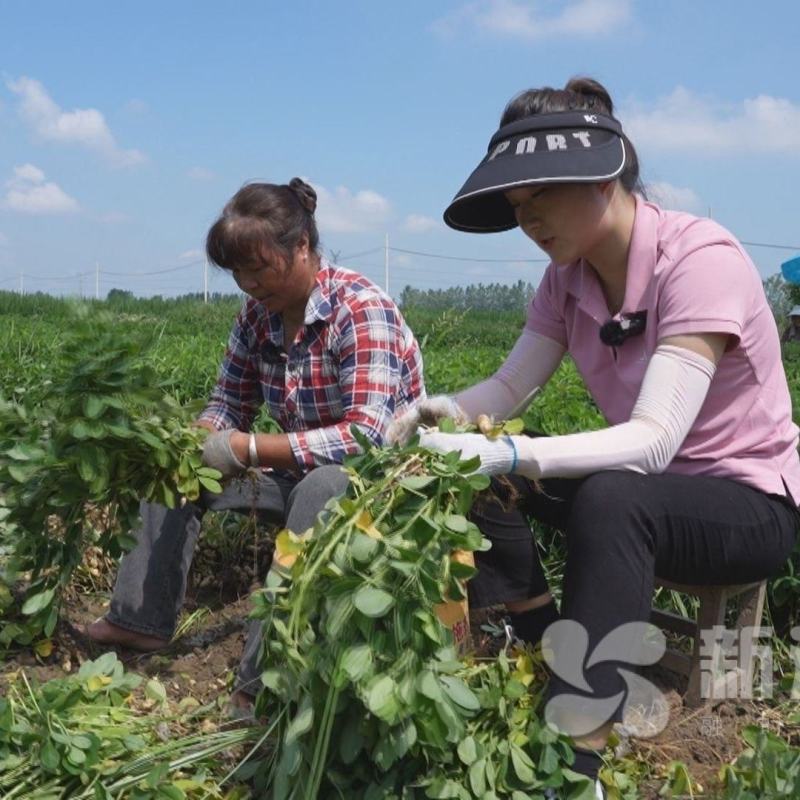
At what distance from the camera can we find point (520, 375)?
2338 mm

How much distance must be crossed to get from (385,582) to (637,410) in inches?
23.2

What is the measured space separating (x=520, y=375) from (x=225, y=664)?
1.00 metres

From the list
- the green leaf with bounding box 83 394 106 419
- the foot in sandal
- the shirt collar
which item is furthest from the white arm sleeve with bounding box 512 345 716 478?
the foot in sandal

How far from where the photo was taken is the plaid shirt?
2436 millimetres

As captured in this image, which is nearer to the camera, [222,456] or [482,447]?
[482,447]

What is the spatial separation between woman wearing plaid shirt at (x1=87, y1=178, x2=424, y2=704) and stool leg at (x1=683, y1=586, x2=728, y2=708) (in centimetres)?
82

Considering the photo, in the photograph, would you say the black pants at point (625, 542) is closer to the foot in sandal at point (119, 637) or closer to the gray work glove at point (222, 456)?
the gray work glove at point (222, 456)

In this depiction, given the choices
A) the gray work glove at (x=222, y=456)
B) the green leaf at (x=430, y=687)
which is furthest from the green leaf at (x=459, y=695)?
the gray work glove at (x=222, y=456)

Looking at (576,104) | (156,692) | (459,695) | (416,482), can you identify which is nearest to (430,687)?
(459,695)

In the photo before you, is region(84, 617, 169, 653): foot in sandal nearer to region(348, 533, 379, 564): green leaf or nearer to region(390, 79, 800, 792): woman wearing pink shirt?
region(390, 79, 800, 792): woman wearing pink shirt

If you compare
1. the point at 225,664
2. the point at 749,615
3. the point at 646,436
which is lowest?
the point at 225,664

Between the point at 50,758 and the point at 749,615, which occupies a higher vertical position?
the point at 749,615


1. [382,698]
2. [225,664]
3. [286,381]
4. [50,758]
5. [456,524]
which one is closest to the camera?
[382,698]

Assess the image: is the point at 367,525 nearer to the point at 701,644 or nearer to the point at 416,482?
the point at 416,482
